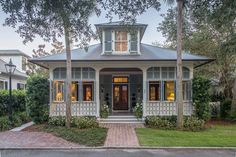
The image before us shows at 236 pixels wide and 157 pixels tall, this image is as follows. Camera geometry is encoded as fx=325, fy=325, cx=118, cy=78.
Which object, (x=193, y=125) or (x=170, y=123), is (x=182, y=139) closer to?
(x=193, y=125)

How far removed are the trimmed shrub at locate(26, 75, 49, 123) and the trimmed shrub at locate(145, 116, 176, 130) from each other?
6.09 meters

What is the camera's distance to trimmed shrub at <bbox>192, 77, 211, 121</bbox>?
62.8 feet

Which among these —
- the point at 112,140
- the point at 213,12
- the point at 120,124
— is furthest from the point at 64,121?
the point at 213,12

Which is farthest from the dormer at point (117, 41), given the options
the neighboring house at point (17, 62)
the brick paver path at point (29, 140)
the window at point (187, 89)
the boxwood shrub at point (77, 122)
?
the neighboring house at point (17, 62)

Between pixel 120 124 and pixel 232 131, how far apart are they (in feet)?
20.6

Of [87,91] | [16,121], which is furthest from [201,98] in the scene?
[16,121]

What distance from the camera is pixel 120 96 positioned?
24.0m

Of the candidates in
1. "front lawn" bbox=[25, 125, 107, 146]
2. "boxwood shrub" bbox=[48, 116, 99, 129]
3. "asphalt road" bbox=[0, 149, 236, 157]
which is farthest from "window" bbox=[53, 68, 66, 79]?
"asphalt road" bbox=[0, 149, 236, 157]

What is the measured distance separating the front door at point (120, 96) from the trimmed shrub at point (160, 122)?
5.09 m

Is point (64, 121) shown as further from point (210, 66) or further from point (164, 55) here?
point (210, 66)

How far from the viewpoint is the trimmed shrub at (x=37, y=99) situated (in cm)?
1894

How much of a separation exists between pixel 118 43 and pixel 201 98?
628 centimetres

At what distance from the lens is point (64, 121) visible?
1825 cm

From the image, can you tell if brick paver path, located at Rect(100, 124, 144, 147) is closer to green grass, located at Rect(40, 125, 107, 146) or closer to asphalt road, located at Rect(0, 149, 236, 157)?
green grass, located at Rect(40, 125, 107, 146)
